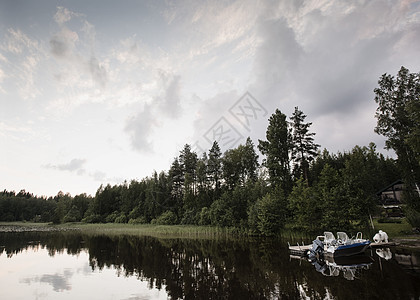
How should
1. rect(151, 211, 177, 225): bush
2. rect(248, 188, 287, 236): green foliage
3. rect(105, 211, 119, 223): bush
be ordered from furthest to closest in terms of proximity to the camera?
rect(105, 211, 119, 223): bush → rect(151, 211, 177, 225): bush → rect(248, 188, 287, 236): green foliage

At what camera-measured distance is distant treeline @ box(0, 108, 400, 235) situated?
2517 centimetres

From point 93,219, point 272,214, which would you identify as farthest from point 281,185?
point 93,219

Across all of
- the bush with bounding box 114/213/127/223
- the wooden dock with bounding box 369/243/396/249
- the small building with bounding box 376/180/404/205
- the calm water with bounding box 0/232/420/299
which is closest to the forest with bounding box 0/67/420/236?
the bush with bounding box 114/213/127/223

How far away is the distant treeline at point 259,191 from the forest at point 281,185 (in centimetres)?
11

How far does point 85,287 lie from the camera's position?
1151 cm

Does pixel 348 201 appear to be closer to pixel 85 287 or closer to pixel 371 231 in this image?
pixel 371 231

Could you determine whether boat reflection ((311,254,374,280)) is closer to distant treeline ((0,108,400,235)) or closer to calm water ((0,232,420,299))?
calm water ((0,232,420,299))

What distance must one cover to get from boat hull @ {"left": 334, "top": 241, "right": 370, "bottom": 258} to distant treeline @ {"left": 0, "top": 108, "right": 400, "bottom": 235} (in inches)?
275

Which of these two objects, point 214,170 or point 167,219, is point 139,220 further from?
point 214,170

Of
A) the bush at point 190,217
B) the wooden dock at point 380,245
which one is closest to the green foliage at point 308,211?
the wooden dock at point 380,245

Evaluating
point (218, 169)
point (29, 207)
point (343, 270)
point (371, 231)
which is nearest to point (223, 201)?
point (218, 169)

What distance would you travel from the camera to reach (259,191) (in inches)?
1527

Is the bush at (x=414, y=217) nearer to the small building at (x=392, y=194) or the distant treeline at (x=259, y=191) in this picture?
the distant treeline at (x=259, y=191)

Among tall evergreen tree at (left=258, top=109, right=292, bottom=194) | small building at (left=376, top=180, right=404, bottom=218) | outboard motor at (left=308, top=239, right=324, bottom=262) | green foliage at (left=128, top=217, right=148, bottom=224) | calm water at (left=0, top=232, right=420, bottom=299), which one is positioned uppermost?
tall evergreen tree at (left=258, top=109, right=292, bottom=194)
